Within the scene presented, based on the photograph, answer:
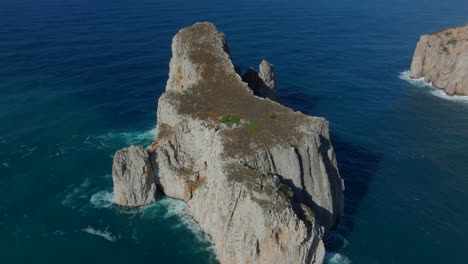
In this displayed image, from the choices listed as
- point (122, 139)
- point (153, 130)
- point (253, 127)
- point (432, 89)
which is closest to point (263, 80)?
point (153, 130)

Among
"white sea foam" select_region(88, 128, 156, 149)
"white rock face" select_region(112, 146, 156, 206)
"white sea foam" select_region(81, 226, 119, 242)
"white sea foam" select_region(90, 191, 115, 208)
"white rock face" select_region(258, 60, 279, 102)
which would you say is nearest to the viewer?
"white sea foam" select_region(81, 226, 119, 242)

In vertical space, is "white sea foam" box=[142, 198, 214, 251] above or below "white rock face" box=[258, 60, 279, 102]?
below

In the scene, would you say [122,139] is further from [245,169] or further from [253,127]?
[245,169]

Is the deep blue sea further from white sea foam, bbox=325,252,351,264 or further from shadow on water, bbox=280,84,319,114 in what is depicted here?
shadow on water, bbox=280,84,319,114

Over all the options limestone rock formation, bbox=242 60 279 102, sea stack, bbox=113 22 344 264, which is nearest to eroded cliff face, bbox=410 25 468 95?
limestone rock formation, bbox=242 60 279 102

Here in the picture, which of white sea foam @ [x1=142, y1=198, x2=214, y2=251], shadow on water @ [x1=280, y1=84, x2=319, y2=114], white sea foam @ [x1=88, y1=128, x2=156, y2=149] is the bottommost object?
white sea foam @ [x1=142, y1=198, x2=214, y2=251]

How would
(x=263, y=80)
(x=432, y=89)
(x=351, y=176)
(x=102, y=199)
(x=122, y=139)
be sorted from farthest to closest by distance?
(x=432, y=89)
(x=263, y=80)
(x=122, y=139)
(x=351, y=176)
(x=102, y=199)

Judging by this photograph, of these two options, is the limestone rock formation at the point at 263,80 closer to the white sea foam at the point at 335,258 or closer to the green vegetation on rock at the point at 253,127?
the green vegetation on rock at the point at 253,127
